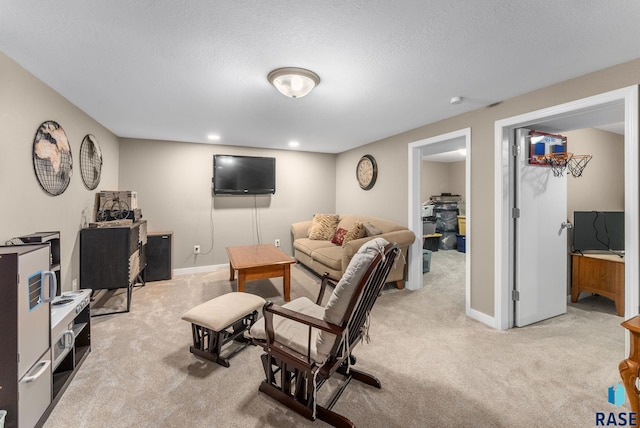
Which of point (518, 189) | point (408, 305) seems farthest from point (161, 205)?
point (518, 189)

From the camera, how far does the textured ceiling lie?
135 centimetres

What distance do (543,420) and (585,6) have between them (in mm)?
2209

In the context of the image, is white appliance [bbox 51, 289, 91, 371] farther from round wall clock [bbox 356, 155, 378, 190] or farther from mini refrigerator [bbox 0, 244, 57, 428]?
round wall clock [bbox 356, 155, 378, 190]

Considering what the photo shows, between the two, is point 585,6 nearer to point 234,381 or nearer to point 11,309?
point 234,381

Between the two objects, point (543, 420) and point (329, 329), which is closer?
point (329, 329)

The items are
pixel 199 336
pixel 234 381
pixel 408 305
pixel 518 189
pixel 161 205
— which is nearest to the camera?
pixel 234 381

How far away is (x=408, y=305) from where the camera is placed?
3.18m

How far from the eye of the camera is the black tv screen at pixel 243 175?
4.55 meters

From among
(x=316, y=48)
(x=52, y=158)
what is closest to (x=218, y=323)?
(x=316, y=48)

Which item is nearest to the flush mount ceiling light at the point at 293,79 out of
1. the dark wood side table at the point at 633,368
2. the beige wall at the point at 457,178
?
the dark wood side table at the point at 633,368

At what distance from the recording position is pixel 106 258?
291 centimetres

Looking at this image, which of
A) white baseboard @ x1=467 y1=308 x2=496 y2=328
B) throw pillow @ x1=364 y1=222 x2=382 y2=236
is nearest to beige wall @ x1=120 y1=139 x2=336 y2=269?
throw pillow @ x1=364 y1=222 x2=382 y2=236

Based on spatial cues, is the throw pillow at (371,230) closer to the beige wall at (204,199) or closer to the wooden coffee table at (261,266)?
the wooden coffee table at (261,266)

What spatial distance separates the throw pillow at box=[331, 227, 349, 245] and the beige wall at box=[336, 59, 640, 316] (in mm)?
669
